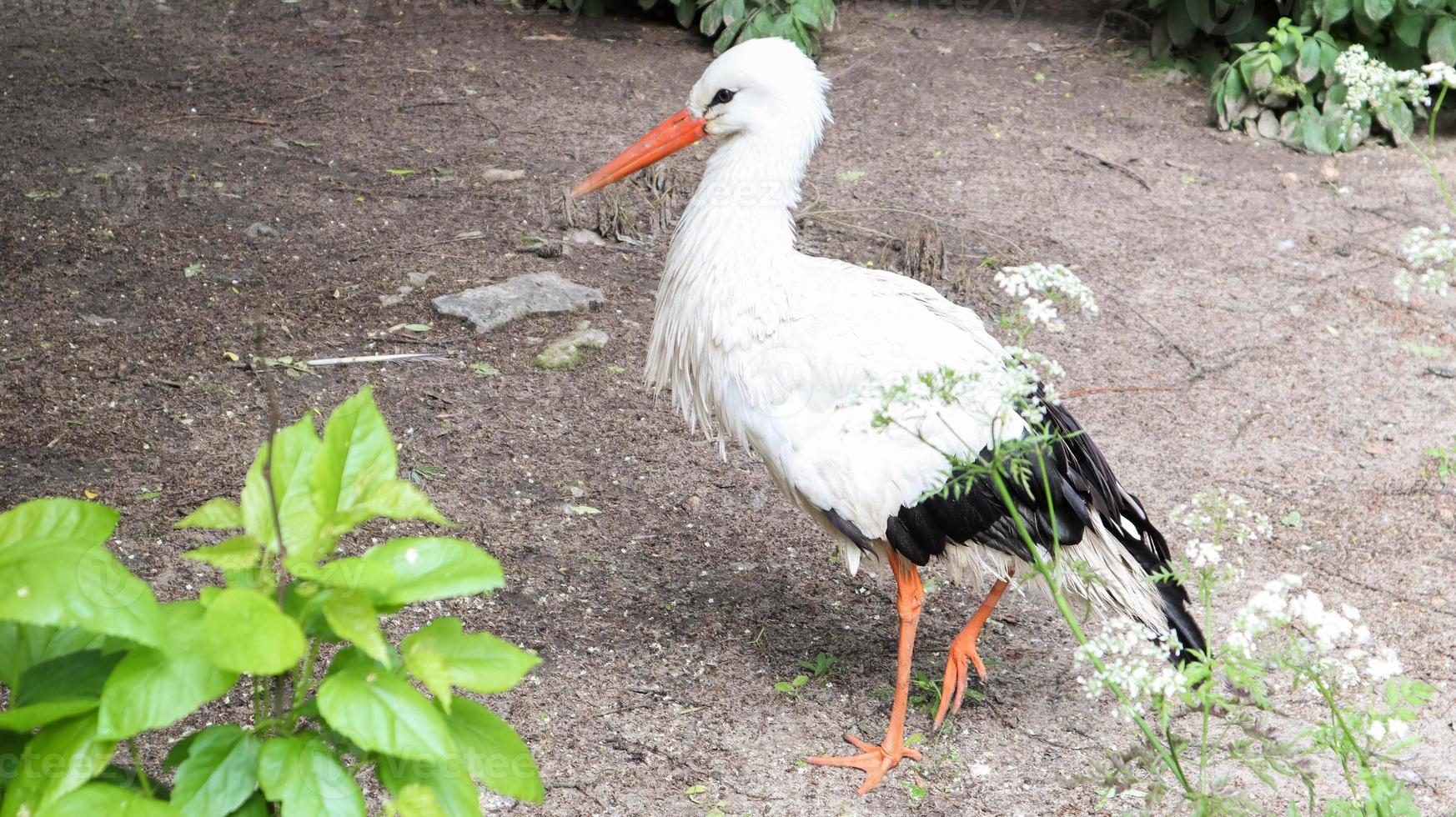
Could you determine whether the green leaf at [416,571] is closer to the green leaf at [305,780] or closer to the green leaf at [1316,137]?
the green leaf at [305,780]

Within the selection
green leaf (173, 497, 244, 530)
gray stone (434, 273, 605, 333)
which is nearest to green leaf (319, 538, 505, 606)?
green leaf (173, 497, 244, 530)

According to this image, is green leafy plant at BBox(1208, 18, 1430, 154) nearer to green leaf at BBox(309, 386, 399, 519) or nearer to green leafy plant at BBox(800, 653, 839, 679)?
green leafy plant at BBox(800, 653, 839, 679)

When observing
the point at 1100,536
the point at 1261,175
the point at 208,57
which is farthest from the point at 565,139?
the point at 1100,536

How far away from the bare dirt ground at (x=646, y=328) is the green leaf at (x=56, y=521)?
148 centimetres

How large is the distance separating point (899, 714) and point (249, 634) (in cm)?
197

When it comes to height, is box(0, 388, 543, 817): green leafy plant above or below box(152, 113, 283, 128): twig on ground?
above

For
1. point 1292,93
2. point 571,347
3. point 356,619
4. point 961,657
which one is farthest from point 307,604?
point 1292,93

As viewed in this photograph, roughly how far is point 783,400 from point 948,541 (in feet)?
1.66

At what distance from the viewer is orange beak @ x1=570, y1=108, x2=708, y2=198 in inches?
134

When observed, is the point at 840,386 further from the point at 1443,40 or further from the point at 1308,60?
the point at 1443,40

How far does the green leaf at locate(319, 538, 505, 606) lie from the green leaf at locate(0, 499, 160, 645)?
0.19 meters

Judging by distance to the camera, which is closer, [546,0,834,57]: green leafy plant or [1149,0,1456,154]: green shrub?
[1149,0,1456,154]: green shrub

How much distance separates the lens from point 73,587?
4.20 feet

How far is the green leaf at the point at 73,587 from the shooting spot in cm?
125
